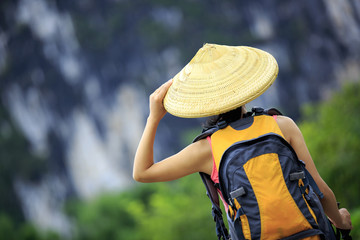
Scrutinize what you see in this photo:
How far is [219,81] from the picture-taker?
1086mm

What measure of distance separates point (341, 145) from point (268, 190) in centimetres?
606

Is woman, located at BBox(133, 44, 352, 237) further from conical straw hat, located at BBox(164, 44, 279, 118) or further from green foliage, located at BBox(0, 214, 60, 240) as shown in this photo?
green foliage, located at BBox(0, 214, 60, 240)

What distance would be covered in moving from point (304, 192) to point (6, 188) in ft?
57.7

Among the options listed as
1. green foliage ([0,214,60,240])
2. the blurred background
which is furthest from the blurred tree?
green foliage ([0,214,60,240])

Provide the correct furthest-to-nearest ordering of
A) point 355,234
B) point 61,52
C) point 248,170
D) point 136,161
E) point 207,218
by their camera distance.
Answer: point 61,52 < point 207,218 < point 355,234 < point 136,161 < point 248,170

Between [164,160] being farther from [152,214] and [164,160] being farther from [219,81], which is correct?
[152,214]

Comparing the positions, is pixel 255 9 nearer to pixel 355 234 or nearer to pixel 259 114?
pixel 355 234

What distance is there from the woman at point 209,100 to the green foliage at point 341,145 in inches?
170

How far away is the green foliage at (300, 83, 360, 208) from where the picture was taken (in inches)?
212

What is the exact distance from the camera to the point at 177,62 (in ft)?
57.2

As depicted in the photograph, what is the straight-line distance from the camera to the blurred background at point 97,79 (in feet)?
54.0

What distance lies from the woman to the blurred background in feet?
47.3

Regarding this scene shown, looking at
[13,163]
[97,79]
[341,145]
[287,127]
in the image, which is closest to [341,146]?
[341,145]

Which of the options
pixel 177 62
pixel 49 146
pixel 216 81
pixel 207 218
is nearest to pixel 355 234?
pixel 216 81
